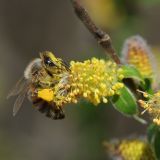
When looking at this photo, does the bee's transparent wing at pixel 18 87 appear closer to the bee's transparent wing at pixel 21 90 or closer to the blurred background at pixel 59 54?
the bee's transparent wing at pixel 21 90

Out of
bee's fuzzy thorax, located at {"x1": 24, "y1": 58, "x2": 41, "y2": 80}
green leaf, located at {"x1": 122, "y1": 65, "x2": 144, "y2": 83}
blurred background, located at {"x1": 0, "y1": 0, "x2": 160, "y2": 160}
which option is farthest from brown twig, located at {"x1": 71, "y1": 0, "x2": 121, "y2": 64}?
blurred background, located at {"x1": 0, "y1": 0, "x2": 160, "y2": 160}

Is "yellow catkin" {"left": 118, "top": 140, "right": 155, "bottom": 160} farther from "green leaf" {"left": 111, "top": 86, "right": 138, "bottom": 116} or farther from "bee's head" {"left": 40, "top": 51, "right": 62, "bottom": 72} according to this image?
"bee's head" {"left": 40, "top": 51, "right": 62, "bottom": 72}

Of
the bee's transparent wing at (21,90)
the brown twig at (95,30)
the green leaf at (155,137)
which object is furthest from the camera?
the bee's transparent wing at (21,90)

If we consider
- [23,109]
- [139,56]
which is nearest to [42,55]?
[139,56]

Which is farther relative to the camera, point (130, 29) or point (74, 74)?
point (130, 29)

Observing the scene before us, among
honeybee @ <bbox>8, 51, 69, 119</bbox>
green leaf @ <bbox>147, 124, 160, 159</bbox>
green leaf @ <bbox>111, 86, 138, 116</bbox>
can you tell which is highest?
honeybee @ <bbox>8, 51, 69, 119</bbox>

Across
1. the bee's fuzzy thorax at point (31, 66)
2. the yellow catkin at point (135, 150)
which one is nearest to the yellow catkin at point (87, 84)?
the bee's fuzzy thorax at point (31, 66)

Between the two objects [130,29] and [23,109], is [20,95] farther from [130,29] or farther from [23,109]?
[23,109]
